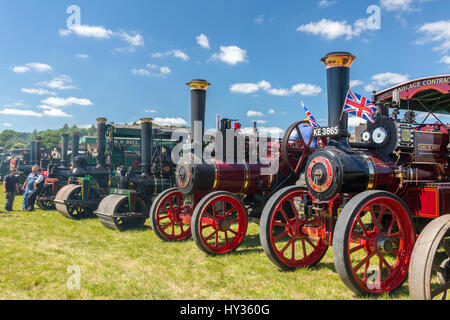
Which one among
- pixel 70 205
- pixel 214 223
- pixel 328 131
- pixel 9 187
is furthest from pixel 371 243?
pixel 9 187

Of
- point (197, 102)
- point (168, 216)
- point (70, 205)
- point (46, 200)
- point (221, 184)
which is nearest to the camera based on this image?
point (221, 184)

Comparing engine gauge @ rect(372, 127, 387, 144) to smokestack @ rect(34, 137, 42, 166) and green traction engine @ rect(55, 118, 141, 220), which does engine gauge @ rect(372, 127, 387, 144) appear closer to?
green traction engine @ rect(55, 118, 141, 220)

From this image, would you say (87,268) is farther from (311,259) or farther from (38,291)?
(311,259)

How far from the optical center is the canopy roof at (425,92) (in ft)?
16.6

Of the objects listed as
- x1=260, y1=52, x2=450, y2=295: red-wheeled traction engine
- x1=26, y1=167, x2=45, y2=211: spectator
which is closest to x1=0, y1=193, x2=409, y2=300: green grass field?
x1=260, y1=52, x2=450, y2=295: red-wheeled traction engine

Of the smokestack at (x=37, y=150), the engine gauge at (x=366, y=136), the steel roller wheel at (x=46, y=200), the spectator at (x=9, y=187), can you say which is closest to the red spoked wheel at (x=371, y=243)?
the engine gauge at (x=366, y=136)

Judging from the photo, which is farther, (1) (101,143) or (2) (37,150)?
(2) (37,150)

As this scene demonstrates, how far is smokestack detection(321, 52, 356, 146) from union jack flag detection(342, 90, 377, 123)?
323mm

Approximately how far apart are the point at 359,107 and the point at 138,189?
4.54 metres

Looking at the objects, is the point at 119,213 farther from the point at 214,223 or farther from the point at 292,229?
the point at 292,229

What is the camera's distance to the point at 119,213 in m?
6.75

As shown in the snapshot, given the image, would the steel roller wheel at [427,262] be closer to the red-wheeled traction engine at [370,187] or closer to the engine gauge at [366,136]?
the red-wheeled traction engine at [370,187]

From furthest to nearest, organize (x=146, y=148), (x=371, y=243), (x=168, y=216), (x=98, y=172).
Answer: (x=98, y=172), (x=146, y=148), (x=168, y=216), (x=371, y=243)
